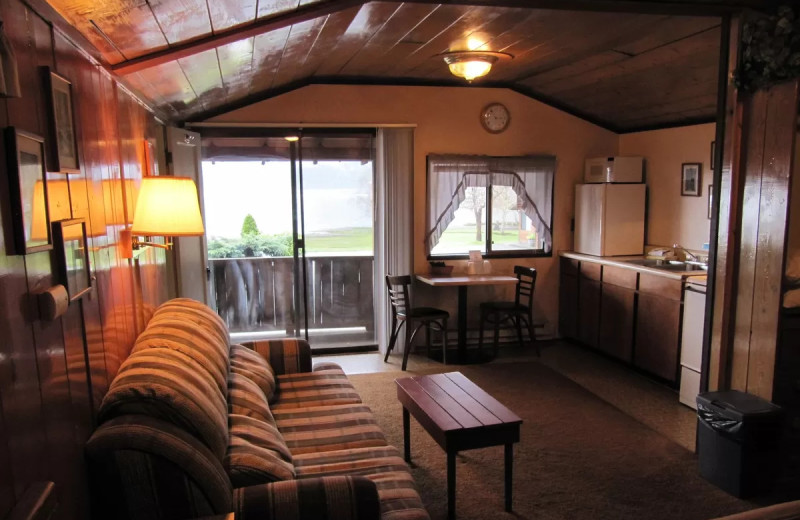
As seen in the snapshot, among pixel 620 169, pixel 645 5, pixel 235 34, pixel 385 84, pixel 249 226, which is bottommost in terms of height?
pixel 249 226

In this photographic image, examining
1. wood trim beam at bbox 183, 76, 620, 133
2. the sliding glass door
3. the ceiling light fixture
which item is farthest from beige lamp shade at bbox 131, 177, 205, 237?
the sliding glass door

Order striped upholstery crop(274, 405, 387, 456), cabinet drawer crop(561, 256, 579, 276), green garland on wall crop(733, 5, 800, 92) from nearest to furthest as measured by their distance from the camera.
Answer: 1. striped upholstery crop(274, 405, 387, 456)
2. green garland on wall crop(733, 5, 800, 92)
3. cabinet drawer crop(561, 256, 579, 276)

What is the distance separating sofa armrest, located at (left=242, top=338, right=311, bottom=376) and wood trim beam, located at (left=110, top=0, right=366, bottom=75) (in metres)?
1.78

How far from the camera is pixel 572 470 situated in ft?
9.92

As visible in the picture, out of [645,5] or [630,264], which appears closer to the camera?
[645,5]

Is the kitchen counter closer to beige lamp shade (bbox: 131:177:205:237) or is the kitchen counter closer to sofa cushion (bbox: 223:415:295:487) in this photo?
sofa cushion (bbox: 223:415:295:487)

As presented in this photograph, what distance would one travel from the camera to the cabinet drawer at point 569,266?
5422 mm

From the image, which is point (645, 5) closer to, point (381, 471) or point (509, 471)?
point (509, 471)

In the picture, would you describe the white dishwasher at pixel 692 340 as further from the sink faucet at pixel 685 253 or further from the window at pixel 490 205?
the window at pixel 490 205

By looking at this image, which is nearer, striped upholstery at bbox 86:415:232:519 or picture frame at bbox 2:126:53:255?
picture frame at bbox 2:126:53:255

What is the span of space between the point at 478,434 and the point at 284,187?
3250 millimetres

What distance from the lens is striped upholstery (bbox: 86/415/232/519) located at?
1.51m

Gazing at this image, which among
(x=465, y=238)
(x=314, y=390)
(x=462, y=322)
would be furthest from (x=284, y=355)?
(x=465, y=238)

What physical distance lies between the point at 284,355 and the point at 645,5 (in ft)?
9.04
